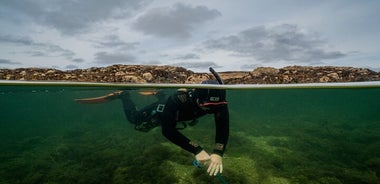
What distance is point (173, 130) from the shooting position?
5672 millimetres

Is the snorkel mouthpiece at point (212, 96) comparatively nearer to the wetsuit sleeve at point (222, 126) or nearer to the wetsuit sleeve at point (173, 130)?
the wetsuit sleeve at point (222, 126)

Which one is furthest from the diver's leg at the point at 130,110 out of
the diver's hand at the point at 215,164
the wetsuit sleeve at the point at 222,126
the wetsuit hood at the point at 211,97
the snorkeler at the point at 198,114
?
the diver's hand at the point at 215,164

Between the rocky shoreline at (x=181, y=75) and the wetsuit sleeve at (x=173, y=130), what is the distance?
735 centimetres

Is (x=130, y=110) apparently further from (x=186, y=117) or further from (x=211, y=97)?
(x=211, y=97)

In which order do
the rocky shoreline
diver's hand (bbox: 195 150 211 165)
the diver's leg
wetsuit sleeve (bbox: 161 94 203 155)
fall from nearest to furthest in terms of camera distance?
diver's hand (bbox: 195 150 211 165) < wetsuit sleeve (bbox: 161 94 203 155) < the diver's leg < the rocky shoreline

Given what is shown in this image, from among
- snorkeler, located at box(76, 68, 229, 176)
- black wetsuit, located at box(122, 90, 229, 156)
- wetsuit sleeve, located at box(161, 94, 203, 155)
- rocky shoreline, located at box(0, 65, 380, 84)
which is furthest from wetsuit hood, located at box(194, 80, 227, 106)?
rocky shoreline, located at box(0, 65, 380, 84)

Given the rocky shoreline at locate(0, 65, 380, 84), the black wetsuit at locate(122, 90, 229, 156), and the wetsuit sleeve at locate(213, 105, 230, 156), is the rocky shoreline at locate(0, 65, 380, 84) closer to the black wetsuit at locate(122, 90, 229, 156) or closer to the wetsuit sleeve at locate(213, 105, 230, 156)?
the black wetsuit at locate(122, 90, 229, 156)

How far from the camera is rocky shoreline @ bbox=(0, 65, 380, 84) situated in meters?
13.0

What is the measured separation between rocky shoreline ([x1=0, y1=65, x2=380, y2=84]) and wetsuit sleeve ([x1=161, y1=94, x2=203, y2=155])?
735 cm

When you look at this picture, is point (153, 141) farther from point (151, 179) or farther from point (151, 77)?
point (151, 179)

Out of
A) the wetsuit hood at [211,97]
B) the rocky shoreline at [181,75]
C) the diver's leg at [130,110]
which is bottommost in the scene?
the diver's leg at [130,110]

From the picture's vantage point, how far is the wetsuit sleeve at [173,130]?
5469 millimetres

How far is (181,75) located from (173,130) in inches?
330

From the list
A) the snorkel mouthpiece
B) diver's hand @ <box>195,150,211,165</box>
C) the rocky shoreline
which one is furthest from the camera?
the rocky shoreline
